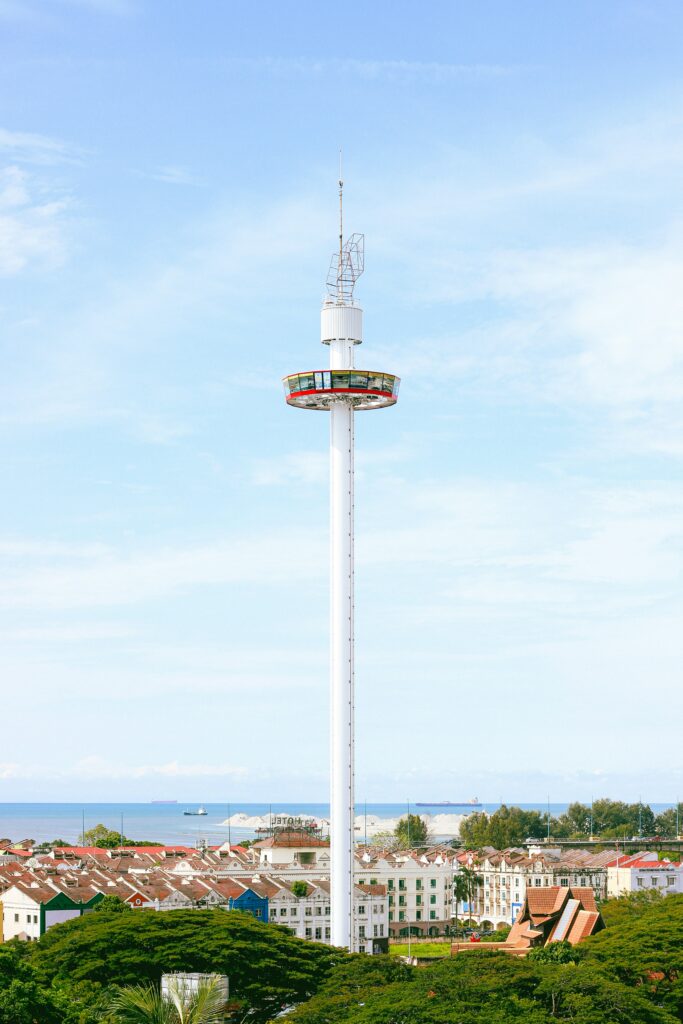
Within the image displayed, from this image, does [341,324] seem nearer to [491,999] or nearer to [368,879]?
[491,999]

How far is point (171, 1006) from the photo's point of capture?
162 feet

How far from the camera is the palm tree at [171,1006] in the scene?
47.5 m

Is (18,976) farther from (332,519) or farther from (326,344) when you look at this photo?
(326,344)

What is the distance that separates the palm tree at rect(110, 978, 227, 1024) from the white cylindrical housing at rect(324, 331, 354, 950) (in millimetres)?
31060

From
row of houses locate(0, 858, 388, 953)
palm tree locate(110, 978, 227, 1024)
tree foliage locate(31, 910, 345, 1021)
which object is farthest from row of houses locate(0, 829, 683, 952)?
palm tree locate(110, 978, 227, 1024)

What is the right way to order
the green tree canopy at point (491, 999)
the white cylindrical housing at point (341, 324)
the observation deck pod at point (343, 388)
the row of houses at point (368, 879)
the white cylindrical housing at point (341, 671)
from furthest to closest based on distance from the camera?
the row of houses at point (368, 879)
the white cylindrical housing at point (341, 324)
the observation deck pod at point (343, 388)
the white cylindrical housing at point (341, 671)
the green tree canopy at point (491, 999)

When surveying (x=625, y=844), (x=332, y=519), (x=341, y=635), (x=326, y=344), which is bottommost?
(x=625, y=844)

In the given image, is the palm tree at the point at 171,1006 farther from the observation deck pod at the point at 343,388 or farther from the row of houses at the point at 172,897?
the row of houses at the point at 172,897

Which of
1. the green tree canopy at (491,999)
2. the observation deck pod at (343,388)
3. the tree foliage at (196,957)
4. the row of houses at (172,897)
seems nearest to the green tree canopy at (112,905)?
the row of houses at (172,897)

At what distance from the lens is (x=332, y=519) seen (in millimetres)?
86438

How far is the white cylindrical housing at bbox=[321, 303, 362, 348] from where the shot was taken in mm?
88312

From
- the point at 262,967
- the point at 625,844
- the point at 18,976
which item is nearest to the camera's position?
the point at 18,976

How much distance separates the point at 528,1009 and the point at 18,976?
745 inches

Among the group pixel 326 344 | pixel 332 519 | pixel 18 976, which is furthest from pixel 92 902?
pixel 18 976
